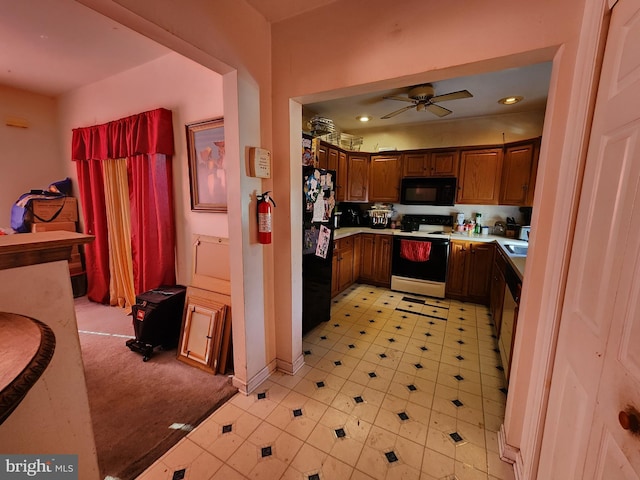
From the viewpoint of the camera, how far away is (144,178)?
258 centimetres

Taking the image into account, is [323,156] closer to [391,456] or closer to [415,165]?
[415,165]

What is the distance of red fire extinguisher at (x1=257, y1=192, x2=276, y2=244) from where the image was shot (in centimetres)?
177

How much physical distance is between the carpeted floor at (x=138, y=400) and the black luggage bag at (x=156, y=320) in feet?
0.31

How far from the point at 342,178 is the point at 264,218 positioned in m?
2.46

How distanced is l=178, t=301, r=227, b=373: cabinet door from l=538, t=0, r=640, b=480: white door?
2.05m

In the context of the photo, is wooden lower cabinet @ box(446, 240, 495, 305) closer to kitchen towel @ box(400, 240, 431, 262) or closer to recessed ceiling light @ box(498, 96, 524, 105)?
kitchen towel @ box(400, 240, 431, 262)

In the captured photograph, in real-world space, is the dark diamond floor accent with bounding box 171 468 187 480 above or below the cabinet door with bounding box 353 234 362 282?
below

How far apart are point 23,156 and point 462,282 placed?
5.97 meters

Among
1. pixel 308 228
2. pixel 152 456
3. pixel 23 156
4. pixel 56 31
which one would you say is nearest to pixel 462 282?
pixel 308 228

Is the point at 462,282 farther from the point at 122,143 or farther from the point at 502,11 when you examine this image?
the point at 122,143

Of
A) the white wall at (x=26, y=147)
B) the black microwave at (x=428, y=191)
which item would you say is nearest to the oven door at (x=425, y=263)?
the black microwave at (x=428, y=191)

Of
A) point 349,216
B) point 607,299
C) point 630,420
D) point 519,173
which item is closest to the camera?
point 630,420

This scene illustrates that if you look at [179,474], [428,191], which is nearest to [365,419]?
[179,474]

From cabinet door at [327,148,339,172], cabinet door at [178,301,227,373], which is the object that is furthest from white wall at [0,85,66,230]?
cabinet door at [327,148,339,172]
